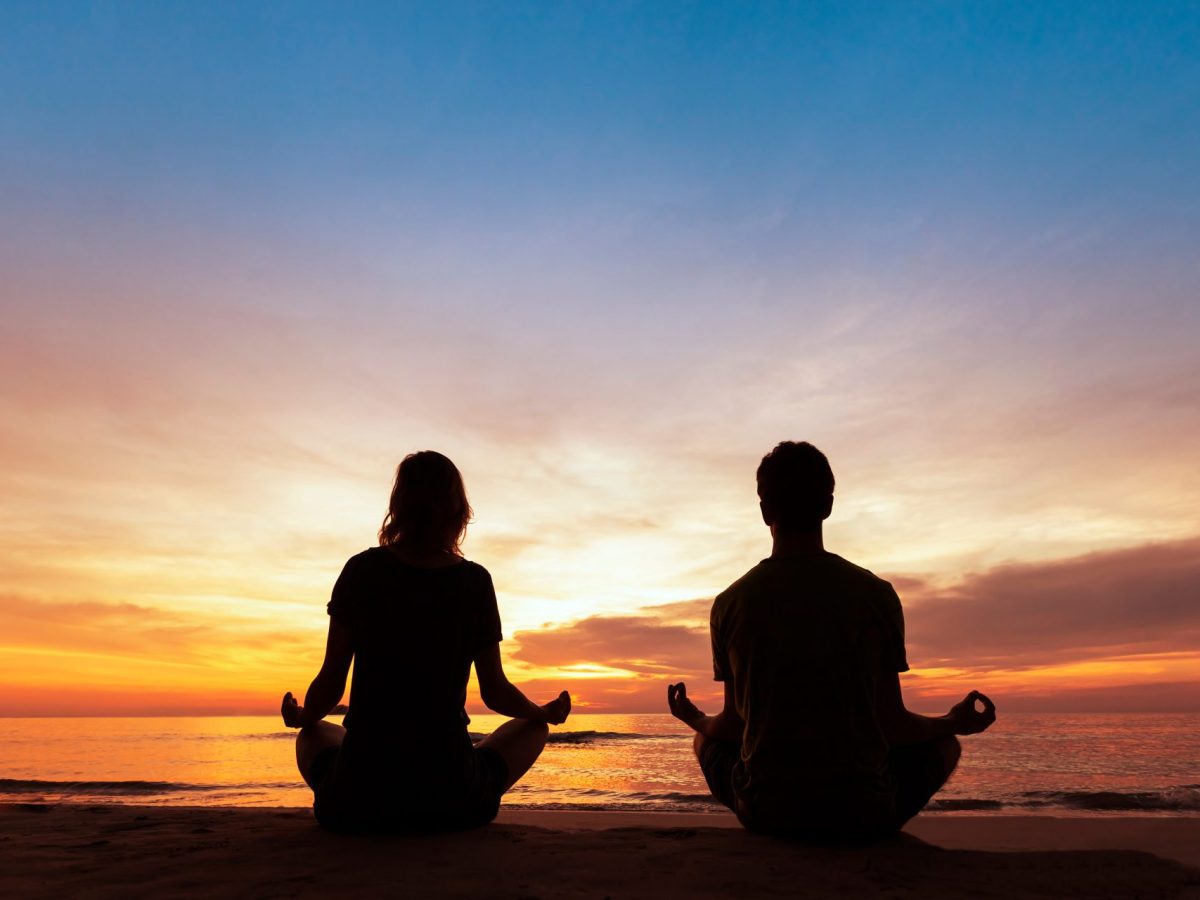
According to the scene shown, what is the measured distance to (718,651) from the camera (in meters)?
4.16

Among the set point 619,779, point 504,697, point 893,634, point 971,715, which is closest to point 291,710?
point 504,697

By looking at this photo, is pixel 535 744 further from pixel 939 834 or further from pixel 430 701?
pixel 939 834

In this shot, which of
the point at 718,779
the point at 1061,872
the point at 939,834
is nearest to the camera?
the point at 1061,872

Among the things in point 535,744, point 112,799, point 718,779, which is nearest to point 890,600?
point 718,779

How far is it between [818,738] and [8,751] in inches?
1047

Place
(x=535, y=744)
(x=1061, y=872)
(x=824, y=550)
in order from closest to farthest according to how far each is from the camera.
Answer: (x=1061, y=872) → (x=824, y=550) → (x=535, y=744)

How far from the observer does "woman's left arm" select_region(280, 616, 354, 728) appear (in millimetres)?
4062

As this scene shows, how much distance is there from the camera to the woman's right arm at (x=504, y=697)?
4281mm

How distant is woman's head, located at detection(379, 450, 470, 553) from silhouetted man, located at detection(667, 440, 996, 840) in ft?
4.67

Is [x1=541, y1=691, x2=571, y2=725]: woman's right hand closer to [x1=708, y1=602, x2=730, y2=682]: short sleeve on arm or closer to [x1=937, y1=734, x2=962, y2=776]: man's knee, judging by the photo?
[x1=708, y1=602, x2=730, y2=682]: short sleeve on arm

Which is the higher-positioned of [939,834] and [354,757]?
[354,757]

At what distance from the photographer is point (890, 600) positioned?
147 inches

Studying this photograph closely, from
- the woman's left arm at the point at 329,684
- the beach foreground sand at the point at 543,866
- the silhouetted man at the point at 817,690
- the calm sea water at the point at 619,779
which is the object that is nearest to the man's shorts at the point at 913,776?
the silhouetted man at the point at 817,690

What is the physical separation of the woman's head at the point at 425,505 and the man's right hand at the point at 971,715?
2629 millimetres
